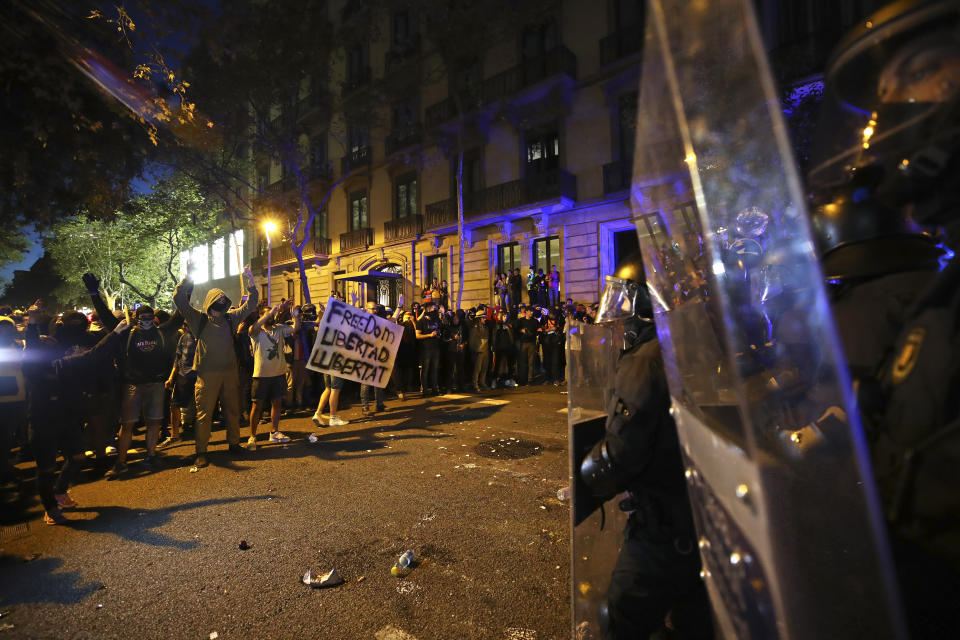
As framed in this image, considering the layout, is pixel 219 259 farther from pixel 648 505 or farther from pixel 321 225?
pixel 648 505

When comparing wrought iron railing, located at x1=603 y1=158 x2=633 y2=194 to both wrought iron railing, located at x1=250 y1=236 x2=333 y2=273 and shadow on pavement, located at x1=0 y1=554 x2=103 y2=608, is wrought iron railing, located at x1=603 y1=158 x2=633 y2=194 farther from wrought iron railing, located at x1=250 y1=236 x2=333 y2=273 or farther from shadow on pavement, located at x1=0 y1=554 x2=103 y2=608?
wrought iron railing, located at x1=250 y1=236 x2=333 y2=273

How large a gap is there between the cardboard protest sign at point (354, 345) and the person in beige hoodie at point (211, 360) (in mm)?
1290

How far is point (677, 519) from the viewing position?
66.3 inches

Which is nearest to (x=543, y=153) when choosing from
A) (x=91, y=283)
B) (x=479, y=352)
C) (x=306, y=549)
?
(x=479, y=352)

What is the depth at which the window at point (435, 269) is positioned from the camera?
20156 millimetres

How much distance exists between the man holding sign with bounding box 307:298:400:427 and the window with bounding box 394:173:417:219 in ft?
48.9

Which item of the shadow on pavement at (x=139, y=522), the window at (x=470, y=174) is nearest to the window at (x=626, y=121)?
the window at (x=470, y=174)

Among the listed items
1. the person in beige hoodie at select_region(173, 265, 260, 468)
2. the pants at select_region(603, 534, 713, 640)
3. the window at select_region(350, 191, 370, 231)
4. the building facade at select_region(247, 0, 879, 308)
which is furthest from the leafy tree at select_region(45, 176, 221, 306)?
the pants at select_region(603, 534, 713, 640)

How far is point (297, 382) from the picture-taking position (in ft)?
26.6

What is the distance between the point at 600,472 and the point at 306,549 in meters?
2.45

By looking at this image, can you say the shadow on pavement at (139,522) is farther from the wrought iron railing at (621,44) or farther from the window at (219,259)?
the window at (219,259)

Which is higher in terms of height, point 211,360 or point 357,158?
point 357,158

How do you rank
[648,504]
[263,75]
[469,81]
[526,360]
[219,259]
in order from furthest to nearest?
[219,259], [469,81], [263,75], [526,360], [648,504]

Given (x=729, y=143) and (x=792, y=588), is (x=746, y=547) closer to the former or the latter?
(x=792, y=588)
